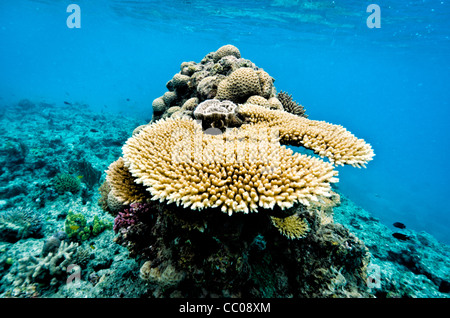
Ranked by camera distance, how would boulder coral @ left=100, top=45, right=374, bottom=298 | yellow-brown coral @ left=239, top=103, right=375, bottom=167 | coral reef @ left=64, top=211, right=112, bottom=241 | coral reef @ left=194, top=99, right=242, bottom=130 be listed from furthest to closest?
coral reef @ left=64, top=211, right=112, bottom=241 → coral reef @ left=194, top=99, right=242, bottom=130 → yellow-brown coral @ left=239, top=103, right=375, bottom=167 → boulder coral @ left=100, top=45, right=374, bottom=298

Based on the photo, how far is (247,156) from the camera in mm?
2867

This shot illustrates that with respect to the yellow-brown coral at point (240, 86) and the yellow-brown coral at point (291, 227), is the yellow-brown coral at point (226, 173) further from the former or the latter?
the yellow-brown coral at point (240, 86)

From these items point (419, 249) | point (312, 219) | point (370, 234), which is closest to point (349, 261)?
point (312, 219)

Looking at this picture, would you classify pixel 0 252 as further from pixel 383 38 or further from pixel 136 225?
pixel 383 38

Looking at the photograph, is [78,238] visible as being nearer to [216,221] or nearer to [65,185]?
[65,185]

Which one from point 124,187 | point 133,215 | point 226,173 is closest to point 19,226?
point 133,215

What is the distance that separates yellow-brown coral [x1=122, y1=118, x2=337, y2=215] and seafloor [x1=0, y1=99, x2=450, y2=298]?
2198 millimetres

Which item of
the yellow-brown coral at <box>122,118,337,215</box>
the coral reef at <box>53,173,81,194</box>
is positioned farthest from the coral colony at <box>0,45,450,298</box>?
the coral reef at <box>53,173,81,194</box>

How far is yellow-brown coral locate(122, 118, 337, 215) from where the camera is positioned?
7.91ft

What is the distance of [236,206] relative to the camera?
7.77ft

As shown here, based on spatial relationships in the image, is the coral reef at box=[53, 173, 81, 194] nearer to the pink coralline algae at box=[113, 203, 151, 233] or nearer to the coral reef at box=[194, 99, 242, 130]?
the pink coralline algae at box=[113, 203, 151, 233]

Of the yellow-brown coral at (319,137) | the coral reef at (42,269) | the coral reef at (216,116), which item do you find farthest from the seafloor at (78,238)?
the coral reef at (216,116)

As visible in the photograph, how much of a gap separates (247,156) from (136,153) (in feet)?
5.81

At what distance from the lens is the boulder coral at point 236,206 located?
8.36 feet
